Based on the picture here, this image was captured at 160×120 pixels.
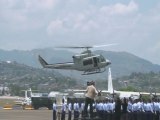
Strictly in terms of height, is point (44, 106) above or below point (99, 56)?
below

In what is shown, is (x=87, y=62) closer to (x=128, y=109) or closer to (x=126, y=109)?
(x=128, y=109)

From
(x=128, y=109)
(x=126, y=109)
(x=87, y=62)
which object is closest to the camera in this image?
(x=126, y=109)

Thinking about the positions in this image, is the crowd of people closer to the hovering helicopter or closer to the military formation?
the military formation

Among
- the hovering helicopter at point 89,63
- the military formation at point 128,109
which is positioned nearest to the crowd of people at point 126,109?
the military formation at point 128,109

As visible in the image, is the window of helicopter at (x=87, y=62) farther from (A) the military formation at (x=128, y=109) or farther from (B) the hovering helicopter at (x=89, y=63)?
(A) the military formation at (x=128, y=109)

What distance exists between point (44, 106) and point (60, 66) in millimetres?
13857

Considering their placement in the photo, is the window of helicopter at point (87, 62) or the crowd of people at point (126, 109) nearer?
the crowd of people at point (126, 109)

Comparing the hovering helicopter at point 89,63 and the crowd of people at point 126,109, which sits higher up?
the hovering helicopter at point 89,63

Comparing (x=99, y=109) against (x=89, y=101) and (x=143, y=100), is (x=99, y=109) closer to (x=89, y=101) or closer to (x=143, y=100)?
(x=143, y=100)

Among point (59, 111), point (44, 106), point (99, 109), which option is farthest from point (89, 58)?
point (99, 109)

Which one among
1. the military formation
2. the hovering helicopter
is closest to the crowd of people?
the military formation

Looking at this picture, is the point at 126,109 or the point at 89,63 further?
the point at 89,63

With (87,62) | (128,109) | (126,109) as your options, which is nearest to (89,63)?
(87,62)

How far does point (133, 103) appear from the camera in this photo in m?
28.2
